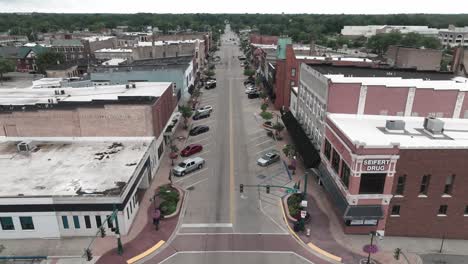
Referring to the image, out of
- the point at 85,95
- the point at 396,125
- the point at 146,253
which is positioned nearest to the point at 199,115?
the point at 85,95

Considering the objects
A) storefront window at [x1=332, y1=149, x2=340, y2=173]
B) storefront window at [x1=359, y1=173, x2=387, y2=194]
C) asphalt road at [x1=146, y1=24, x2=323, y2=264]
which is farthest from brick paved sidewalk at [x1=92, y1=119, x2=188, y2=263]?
storefront window at [x1=359, y1=173, x2=387, y2=194]

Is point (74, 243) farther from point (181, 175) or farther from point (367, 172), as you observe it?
point (367, 172)

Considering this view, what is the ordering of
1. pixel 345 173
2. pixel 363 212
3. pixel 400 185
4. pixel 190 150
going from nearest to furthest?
pixel 400 185
pixel 363 212
pixel 345 173
pixel 190 150

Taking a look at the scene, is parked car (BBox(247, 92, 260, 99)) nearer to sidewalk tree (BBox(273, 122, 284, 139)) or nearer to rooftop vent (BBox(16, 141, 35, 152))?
sidewalk tree (BBox(273, 122, 284, 139))

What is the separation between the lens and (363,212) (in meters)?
33.6

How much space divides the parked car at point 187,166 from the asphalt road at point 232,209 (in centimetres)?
83

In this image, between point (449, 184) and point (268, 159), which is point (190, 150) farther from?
point (449, 184)

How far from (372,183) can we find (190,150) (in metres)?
29.5

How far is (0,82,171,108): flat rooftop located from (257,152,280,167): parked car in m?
18.9

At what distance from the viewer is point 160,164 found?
50562mm

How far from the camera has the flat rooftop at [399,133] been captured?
32938 millimetres

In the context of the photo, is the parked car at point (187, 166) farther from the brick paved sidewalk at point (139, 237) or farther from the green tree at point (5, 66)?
the green tree at point (5, 66)

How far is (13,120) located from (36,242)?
2017 centimetres

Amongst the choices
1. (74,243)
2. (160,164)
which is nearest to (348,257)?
(74,243)
